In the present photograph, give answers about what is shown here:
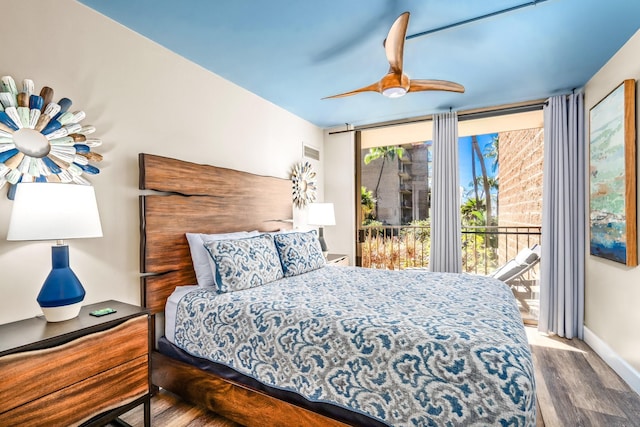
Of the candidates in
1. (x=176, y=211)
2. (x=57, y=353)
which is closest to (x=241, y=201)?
(x=176, y=211)

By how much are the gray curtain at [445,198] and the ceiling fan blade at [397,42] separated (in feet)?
6.63

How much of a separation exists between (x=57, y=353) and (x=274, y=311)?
1.00 m

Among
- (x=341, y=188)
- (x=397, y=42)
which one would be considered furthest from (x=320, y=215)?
(x=397, y=42)

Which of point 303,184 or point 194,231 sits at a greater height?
point 303,184

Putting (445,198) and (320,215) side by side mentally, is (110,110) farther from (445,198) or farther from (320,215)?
(445,198)

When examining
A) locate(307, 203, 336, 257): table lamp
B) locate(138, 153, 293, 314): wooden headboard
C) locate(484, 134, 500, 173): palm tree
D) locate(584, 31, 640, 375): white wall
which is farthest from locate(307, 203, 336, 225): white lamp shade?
locate(584, 31, 640, 375): white wall

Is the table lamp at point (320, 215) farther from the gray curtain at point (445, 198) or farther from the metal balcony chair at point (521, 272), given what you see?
the metal balcony chair at point (521, 272)

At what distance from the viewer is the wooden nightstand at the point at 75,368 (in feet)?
4.52

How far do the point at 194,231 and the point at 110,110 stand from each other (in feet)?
3.35

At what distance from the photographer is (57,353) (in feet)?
4.91

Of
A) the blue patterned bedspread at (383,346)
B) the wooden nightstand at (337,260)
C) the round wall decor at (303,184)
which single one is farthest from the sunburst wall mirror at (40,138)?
the wooden nightstand at (337,260)

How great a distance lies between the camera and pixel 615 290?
266 cm

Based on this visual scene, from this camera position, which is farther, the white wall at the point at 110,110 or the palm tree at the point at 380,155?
the palm tree at the point at 380,155

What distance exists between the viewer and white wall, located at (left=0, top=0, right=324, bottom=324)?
5.77 ft
